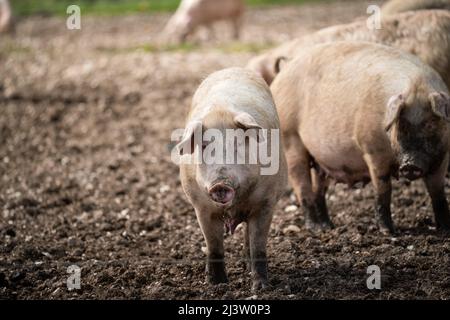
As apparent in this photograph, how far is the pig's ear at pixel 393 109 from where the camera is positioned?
218 inches

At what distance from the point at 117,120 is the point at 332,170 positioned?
16.9ft

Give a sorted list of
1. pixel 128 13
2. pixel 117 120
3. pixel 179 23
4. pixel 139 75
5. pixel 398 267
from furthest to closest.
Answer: pixel 128 13 < pixel 179 23 < pixel 139 75 < pixel 117 120 < pixel 398 267

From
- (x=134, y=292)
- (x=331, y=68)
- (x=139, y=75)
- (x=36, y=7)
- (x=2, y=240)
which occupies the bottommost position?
(x=134, y=292)

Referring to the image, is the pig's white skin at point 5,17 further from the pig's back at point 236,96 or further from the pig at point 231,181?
the pig at point 231,181

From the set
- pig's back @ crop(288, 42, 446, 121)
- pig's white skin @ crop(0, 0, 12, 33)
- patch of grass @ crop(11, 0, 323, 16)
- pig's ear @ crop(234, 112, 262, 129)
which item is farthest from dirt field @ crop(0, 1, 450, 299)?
patch of grass @ crop(11, 0, 323, 16)

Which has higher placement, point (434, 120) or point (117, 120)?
point (117, 120)

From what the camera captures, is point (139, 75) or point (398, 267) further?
point (139, 75)

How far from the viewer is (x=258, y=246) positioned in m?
5.07

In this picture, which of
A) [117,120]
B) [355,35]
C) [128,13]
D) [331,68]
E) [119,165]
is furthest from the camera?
[128,13]

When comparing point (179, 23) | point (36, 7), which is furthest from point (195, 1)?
point (36, 7)

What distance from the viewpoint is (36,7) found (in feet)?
80.4

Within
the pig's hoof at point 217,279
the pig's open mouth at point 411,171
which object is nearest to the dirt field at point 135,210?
the pig's hoof at point 217,279

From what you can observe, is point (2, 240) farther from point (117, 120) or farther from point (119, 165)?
point (117, 120)

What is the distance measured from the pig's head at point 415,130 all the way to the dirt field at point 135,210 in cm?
55
